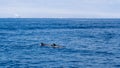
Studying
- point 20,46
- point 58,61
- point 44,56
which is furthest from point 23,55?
point 20,46

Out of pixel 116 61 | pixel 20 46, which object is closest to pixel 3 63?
pixel 116 61

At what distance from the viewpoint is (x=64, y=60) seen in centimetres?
5669

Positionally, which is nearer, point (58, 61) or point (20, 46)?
point (58, 61)

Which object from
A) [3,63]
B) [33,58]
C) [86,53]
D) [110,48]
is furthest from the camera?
[110,48]

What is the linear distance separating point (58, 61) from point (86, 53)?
9.40 metres

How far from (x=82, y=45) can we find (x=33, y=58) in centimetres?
1916

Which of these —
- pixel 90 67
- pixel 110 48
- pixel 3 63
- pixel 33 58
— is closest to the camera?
pixel 90 67

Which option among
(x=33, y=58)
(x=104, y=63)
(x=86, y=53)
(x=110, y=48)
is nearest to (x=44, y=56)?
(x=33, y=58)

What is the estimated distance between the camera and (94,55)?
61.5 m

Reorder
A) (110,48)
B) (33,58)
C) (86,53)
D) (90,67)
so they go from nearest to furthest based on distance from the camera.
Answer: (90,67) < (33,58) < (86,53) < (110,48)

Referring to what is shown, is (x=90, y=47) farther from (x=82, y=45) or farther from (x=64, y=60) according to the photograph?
(x=64, y=60)

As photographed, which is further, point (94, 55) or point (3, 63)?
point (94, 55)

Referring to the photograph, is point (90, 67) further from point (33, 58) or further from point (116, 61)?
point (33, 58)

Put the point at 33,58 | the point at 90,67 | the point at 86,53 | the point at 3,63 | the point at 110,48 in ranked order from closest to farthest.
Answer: the point at 90,67, the point at 3,63, the point at 33,58, the point at 86,53, the point at 110,48
